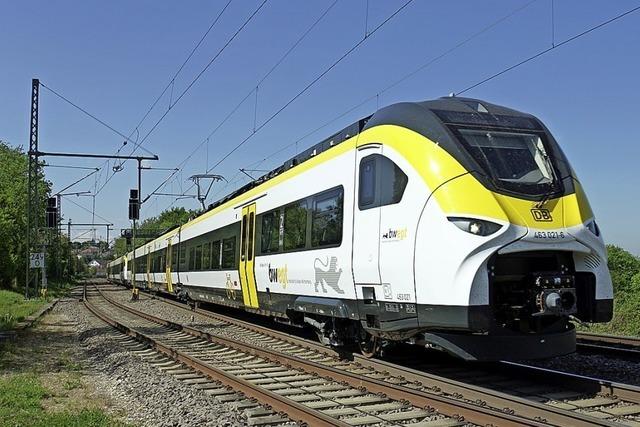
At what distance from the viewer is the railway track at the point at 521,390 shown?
6527 mm

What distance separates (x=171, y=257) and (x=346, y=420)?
23.2 m

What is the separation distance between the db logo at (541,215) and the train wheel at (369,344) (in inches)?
133

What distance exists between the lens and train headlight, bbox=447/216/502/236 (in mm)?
6973

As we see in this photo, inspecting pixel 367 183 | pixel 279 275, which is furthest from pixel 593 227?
pixel 279 275

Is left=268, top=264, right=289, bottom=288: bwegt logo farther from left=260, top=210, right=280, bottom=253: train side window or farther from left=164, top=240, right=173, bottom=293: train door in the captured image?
left=164, top=240, right=173, bottom=293: train door

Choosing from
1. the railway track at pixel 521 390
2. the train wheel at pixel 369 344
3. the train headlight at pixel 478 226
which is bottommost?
the railway track at pixel 521 390

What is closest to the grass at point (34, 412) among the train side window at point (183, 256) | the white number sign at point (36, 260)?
the train side window at point (183, 256)

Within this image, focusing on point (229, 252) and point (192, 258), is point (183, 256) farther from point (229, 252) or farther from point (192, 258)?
point (229, 252)

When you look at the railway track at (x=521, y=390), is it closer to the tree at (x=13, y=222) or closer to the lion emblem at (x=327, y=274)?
the lion emblem at (x=327, y=274)

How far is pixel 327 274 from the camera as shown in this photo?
33.1 feet

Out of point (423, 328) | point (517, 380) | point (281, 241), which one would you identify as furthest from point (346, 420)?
point (281, 241)

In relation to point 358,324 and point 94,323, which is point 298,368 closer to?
point 358,324

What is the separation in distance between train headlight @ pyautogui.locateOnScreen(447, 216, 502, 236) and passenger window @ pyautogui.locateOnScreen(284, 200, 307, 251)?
4.54 metres

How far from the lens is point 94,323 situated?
2009 cm
